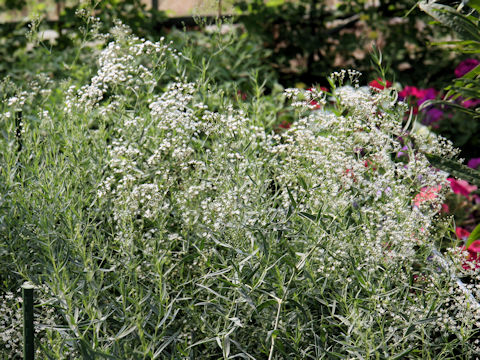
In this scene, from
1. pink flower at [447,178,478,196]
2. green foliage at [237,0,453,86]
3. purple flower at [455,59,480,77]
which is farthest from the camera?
green foliage at [237,0,453,86]

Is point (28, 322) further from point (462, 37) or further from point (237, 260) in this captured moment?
point (462, 37)

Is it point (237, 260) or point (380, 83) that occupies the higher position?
point (380, 83)

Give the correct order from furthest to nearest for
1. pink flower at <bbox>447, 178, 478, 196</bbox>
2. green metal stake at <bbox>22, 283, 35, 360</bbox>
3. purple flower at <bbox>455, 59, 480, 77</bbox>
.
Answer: purple flower at <bbox>455, 59, 480, 77</bbox> → pink flower at <bbox>447, 178, 478, 196</bbox> → green metal stake at <bbox>22, 283, 35, 360</bbox>

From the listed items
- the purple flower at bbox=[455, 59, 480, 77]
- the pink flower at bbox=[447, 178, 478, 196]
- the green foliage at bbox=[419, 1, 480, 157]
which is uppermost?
the green foliage at bbox=[419, 1, 480, 157]

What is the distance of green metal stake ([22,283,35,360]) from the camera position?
5.40 feet

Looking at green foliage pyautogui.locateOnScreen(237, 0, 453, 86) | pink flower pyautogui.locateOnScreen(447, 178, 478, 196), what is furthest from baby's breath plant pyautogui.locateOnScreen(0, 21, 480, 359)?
green foliage pyautogui.locateOnScreen(237, 0, 453, 86)

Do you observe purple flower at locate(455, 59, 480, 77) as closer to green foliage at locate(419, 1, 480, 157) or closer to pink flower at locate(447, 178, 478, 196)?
pink flower at locate(447, 178, 478, 196)

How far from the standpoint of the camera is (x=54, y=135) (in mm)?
2332

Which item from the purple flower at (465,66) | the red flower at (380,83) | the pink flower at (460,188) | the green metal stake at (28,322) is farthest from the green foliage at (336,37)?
the green metal stake at (28,322)

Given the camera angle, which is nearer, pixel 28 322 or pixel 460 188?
pixel 28 322

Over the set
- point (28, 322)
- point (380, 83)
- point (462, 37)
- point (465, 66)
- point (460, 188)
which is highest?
point (462, 37)

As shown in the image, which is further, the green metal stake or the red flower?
→ the red flower

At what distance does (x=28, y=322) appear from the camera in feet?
5.45

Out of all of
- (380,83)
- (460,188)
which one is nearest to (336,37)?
(460,188)
